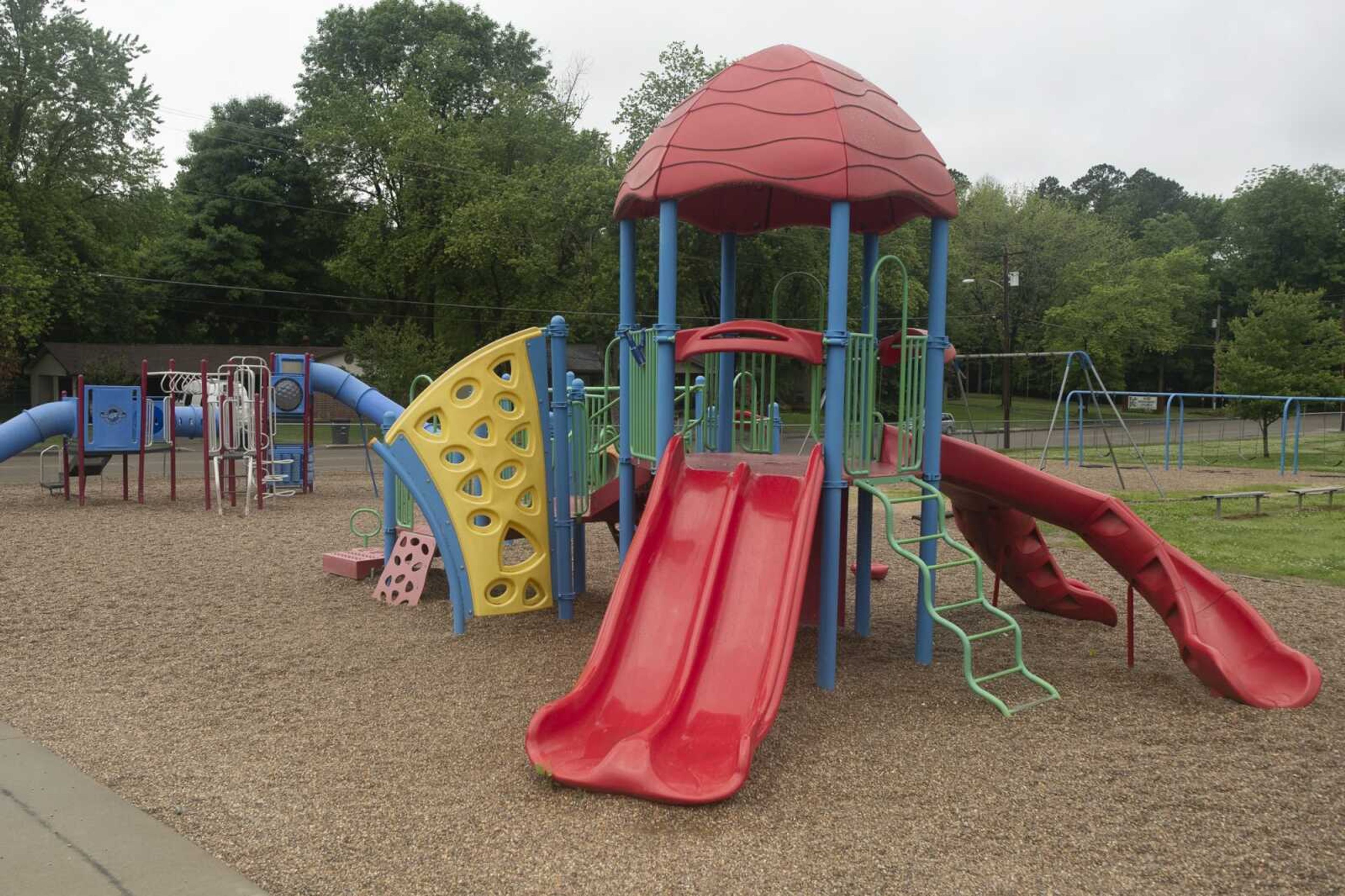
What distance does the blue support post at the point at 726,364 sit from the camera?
783 cm

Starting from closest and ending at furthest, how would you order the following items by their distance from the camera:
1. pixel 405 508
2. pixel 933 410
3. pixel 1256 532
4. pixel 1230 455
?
pixel 933 410
pixel 405 508
pixel 1256 532
pixel 1230 455

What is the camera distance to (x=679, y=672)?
525cm

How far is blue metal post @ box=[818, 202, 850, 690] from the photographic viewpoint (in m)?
6.12

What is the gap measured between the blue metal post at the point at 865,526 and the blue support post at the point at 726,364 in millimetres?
1053

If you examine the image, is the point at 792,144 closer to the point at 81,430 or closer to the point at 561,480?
the point at 561,480

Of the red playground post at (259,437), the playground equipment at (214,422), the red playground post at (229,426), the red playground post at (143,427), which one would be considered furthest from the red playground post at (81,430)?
the red playground post at (259,437)

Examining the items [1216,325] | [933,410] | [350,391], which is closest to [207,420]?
[350,391]

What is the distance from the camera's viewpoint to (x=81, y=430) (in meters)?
15.7

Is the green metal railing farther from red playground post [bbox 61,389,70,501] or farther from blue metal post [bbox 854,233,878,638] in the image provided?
red playground post [bbox 61,389,70,501]

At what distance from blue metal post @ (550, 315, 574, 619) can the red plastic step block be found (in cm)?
261

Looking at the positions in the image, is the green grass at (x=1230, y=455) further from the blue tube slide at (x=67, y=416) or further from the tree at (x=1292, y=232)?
the tree at (x=1292, y=232)

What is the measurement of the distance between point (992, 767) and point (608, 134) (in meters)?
36.8

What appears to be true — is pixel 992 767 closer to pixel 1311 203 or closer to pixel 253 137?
pixel 253 137

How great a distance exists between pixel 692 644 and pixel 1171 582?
3.51m
